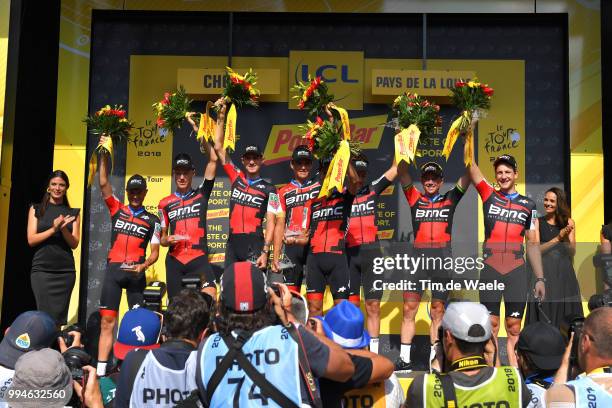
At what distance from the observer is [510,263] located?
577cm

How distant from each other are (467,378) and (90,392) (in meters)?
1.58

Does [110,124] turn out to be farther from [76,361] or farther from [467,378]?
[467,378]

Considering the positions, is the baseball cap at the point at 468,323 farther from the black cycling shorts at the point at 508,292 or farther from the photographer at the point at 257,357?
the black cycling shorts at the point at 508,292

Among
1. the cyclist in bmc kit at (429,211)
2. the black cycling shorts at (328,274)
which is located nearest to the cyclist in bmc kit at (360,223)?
the black cycling shorts at (328,274)

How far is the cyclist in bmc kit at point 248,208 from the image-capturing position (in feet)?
22.5

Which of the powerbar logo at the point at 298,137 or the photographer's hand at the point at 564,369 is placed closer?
the photographer's hand at the point at 564,369

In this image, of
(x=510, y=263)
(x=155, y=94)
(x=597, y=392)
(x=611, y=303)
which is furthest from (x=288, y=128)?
(x=597, y=392)

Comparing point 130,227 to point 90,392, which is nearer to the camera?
point 90,392

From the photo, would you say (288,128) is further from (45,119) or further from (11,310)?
(11,310)

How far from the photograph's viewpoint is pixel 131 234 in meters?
A: 7.02

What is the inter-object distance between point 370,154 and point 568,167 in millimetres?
2176

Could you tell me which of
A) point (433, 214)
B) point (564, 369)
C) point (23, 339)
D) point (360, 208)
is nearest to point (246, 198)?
point (360, 208)

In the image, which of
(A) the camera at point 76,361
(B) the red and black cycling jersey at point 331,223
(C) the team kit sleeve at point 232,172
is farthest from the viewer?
(C) the team kit sleeve at point 232,172

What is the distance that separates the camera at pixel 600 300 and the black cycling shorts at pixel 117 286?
3.85 metres
